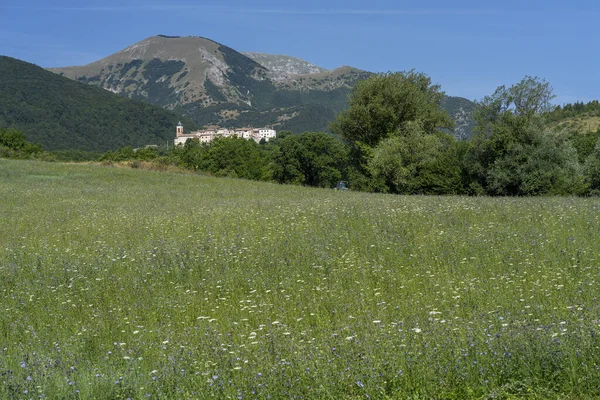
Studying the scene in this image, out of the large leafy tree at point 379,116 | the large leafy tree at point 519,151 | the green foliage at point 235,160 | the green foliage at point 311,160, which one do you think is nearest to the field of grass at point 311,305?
the large leafy tree at point 519,151

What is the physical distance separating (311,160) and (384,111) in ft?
137

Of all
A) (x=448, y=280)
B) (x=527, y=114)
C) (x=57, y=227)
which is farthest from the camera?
(x=527, y=114)

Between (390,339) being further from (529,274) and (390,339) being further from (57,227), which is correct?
(57,227)

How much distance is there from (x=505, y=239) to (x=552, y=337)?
6.59m

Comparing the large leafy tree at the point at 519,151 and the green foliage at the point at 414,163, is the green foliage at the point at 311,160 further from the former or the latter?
the large leafy tree at the point at 519,151

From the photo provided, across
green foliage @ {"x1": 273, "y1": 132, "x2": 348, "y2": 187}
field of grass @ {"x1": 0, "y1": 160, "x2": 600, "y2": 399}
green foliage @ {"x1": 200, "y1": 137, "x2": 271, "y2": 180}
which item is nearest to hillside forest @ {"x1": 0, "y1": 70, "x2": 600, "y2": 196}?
field of grass @ {"x1": 0, "y1": 160, "x2": 600, "y2": 399}

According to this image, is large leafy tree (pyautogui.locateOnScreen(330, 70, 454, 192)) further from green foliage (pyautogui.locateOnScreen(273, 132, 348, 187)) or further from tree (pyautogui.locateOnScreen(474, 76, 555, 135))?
green foliage (pyautogui.locateOnScreen(273, 132, 348, 187))

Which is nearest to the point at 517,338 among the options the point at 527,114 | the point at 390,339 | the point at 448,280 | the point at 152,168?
the point at 390,339

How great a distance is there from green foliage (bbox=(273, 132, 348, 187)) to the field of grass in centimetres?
8032

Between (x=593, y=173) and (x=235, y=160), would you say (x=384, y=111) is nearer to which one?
(x=593, y=173)

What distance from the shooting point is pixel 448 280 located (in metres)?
9.23

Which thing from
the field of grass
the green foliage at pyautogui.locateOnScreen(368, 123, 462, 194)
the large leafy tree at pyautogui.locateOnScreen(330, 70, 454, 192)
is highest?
the large leafy tree at pyautogui.locateOnScreen(330, 70, 454, 192)

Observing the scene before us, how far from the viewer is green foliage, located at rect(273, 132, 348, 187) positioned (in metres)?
98.8

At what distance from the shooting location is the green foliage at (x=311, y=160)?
98750 mm
